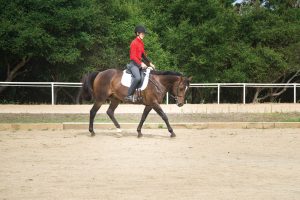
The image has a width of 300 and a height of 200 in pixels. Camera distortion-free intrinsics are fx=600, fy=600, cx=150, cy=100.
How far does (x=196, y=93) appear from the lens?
36938 mm

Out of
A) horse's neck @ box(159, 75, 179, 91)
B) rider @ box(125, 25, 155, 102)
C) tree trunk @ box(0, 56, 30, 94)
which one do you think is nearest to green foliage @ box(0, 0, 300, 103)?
tree trunk @ box(0, 56, 30, 94)

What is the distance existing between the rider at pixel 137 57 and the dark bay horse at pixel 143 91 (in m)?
0.26

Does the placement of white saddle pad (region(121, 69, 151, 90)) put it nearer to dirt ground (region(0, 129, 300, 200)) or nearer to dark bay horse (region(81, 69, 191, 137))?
dark bay horse (region(81, 69, 191, 137))

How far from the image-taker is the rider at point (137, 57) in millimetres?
14391

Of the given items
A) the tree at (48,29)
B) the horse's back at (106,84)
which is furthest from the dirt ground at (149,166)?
the tree at (48,29)

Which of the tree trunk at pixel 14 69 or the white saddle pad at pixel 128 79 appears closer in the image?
the white saddle pad at pixel 128 79

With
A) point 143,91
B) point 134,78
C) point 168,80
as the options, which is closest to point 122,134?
point 143,91

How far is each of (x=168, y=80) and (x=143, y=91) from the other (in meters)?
0.69

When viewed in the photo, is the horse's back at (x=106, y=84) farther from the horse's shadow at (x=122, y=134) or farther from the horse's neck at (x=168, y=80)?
the horse's neck at (x=168, y=80)

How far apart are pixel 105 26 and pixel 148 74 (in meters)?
19.5

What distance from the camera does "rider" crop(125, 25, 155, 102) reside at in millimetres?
14391

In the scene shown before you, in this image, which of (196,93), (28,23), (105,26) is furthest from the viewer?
(196,93)

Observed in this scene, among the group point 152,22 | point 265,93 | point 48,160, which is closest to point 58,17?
point 152,22

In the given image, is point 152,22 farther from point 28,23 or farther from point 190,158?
point 190,158
